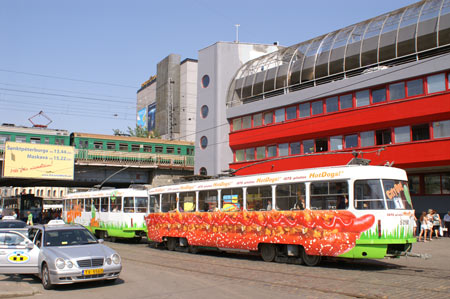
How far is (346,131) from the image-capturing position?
1217 inches

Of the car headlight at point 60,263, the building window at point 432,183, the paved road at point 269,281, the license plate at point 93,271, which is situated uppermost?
the building window at point 432,183

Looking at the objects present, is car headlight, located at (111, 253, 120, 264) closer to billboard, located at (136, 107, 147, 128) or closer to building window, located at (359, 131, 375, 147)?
building window, located at (359, 131, 375, 147)

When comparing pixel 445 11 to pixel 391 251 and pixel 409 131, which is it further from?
pixel 391 251

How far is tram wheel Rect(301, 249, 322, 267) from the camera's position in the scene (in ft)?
48.1

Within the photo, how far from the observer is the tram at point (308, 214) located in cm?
1350

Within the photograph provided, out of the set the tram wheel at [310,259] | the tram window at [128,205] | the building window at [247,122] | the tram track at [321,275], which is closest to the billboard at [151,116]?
the building window at [247,122]

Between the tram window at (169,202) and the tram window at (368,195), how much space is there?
10.0m

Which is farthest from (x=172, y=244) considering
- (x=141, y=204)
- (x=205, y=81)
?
(x=205, y=81)

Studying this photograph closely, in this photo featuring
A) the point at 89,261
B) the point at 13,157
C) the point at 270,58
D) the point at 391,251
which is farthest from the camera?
the point at 13,157

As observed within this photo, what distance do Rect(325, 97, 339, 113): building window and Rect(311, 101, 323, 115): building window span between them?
1.67 feet

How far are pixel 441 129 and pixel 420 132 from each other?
1.35 meters

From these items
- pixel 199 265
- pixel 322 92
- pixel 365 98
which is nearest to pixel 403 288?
Result: pixel 199 265

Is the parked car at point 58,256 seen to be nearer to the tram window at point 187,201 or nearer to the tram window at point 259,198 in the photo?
the tram window at point 259,198

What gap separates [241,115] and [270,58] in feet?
17.5
